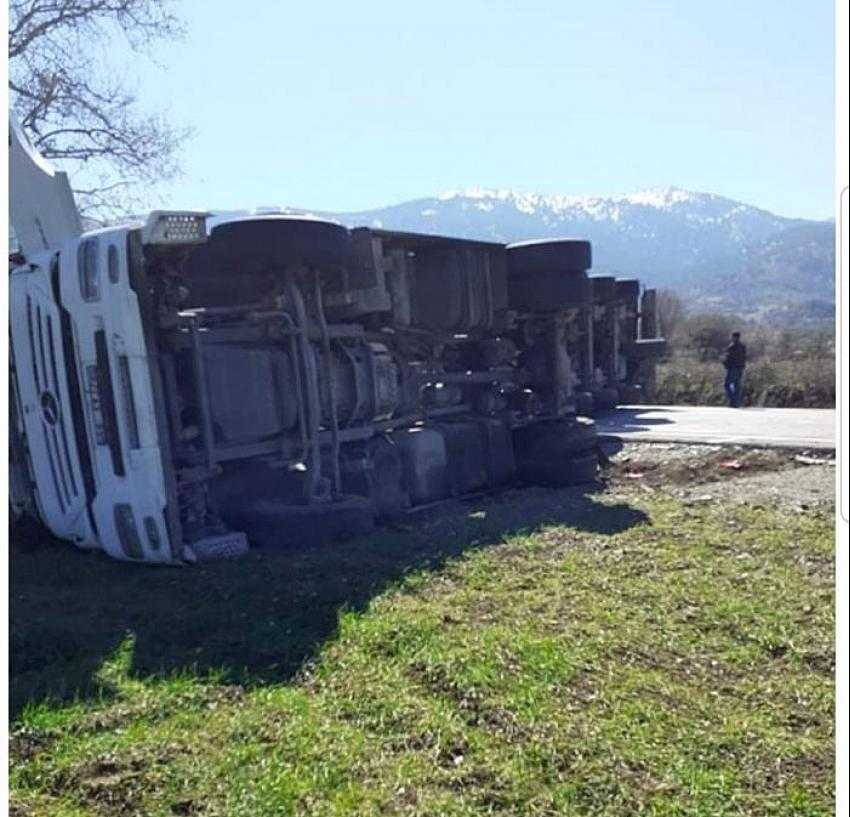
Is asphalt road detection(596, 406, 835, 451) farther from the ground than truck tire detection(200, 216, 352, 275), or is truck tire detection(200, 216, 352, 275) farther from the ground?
truck tire detection(200, 216, 352, 275)

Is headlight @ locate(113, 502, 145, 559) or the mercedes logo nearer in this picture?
headlight @ locate(113, 502, 145, 559)

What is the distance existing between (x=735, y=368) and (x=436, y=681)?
13859 millimetres

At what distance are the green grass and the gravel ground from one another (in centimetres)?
135

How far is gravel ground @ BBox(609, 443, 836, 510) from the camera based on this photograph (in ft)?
21.9

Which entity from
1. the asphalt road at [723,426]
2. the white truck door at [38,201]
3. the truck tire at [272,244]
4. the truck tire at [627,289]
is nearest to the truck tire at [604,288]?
the truck tire at [627,289]

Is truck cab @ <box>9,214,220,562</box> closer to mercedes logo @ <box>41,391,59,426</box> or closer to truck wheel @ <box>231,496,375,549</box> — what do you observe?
mercedes logo @ <box>41,391,59,426</box>

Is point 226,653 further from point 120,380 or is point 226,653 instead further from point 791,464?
point 791,464

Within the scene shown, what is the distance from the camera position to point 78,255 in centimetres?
532

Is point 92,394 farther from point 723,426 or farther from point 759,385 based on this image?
point 759,385

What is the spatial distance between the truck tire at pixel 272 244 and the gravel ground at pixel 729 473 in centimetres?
280

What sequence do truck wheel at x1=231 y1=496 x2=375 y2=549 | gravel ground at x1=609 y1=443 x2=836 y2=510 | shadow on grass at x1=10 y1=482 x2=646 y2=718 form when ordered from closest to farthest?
shadow on grass at x1=10 y1=482 x2=646 y2=718, truck wheel at x1=231 y1=496 x2=375 y2=549, gravel ground at x1=609 y1=443 x2=836 y2=510

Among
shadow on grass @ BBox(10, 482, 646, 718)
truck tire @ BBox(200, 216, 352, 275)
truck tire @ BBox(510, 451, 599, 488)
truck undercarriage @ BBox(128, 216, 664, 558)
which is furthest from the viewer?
truck tire @ BBox(510, 451, 599, 488)

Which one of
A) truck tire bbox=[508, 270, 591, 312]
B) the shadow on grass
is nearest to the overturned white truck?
the shadow on grass

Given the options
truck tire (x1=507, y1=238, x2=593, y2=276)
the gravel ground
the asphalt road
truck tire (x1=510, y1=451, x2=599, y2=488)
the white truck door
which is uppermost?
the white truck door
